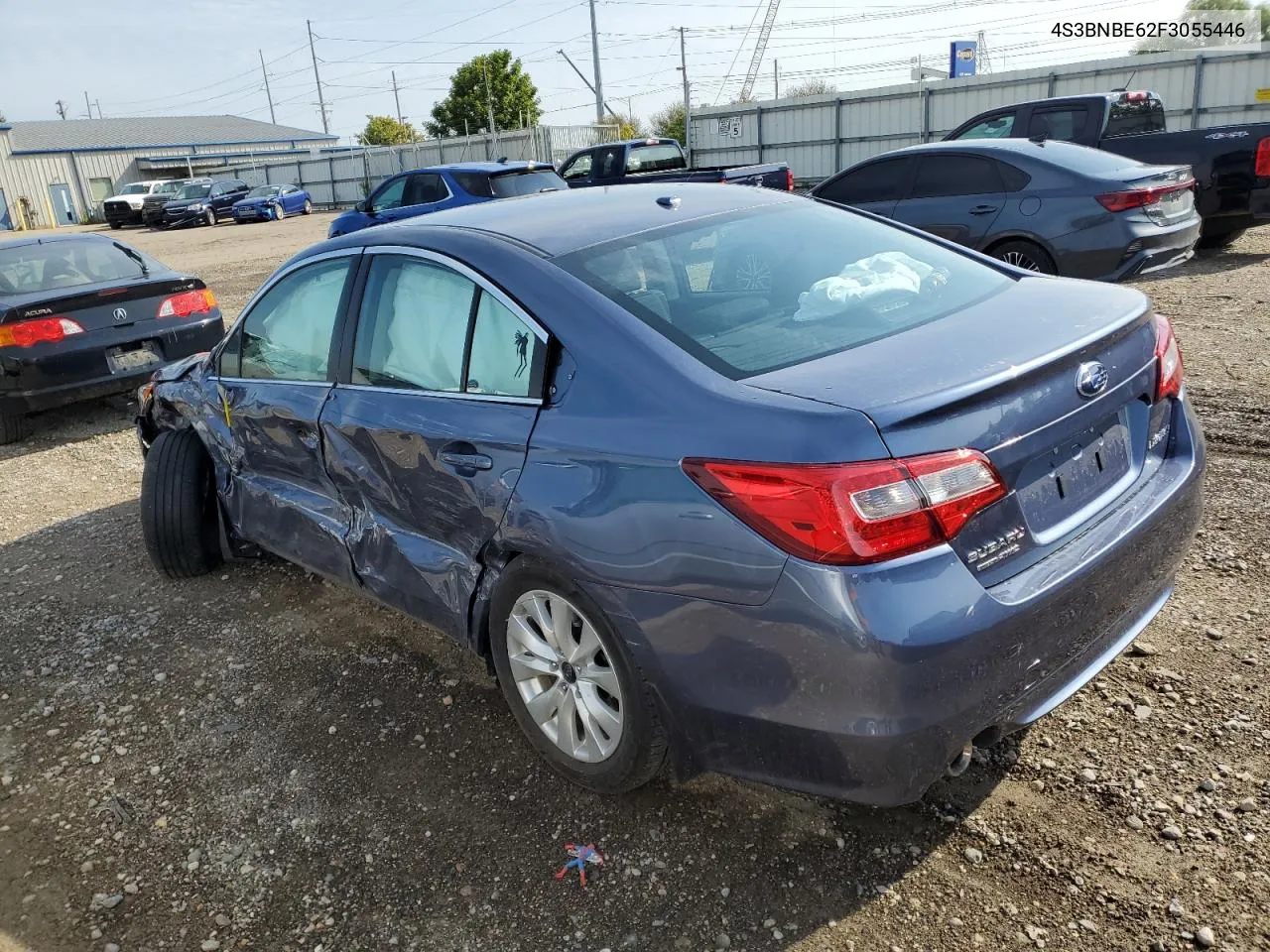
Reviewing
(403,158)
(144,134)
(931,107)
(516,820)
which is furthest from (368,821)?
(144,134)

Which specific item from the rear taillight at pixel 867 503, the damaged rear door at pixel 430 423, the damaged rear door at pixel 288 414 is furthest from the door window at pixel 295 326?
the rear taillight at pixel 867 503

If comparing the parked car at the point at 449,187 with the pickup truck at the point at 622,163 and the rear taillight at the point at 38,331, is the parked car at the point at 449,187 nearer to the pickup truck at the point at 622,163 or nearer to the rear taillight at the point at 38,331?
the pickup truck at the point at 622,163

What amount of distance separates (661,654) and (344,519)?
5.45 ft

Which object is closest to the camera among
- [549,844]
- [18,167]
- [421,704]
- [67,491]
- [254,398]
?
[549,844]

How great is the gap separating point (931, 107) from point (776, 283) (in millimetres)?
23351

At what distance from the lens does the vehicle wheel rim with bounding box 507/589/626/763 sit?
8.65 feet

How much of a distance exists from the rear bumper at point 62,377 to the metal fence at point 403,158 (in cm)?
2605

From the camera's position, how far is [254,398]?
13.0 ft

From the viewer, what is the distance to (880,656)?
2.03 m

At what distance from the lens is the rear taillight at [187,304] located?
7.89 meters

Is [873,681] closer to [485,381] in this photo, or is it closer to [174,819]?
[485,381]

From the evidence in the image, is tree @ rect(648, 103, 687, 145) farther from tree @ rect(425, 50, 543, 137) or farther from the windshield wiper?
the windshield wiper

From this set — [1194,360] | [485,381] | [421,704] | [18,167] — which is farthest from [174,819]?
[18,167]

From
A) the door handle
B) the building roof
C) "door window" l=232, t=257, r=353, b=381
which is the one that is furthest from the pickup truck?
the building roof
